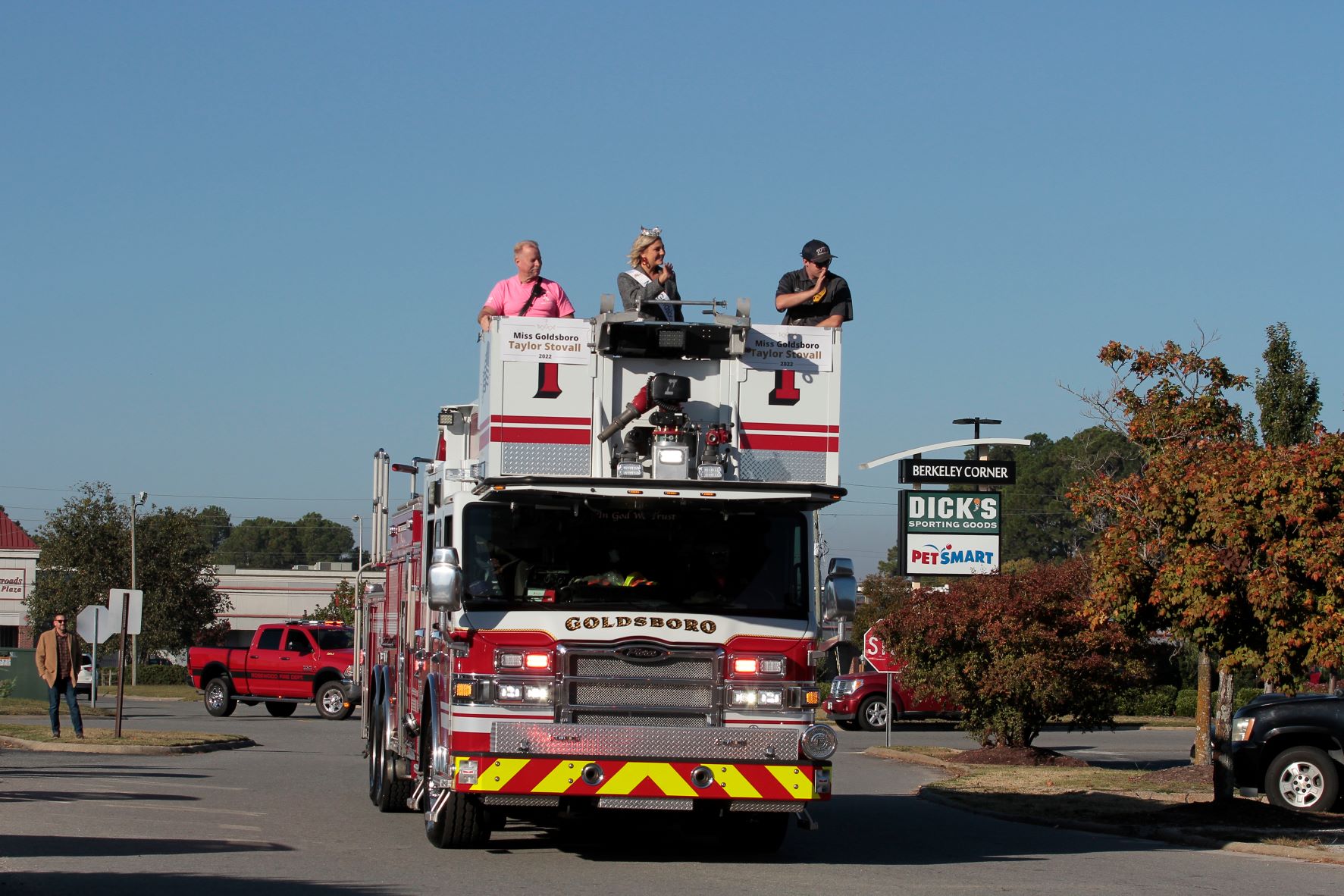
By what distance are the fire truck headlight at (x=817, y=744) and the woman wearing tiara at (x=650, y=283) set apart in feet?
10.1

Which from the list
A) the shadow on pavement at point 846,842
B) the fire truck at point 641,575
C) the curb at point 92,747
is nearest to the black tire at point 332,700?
the curb at point 92,747

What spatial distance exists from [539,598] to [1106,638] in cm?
1426

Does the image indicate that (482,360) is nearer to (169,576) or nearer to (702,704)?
(702,704)

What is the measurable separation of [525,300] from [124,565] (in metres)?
53.6

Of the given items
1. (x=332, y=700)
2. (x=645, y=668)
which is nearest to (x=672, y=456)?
(x=645, y=668)

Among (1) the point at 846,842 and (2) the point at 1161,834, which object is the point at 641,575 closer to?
(1) the point at 846,842

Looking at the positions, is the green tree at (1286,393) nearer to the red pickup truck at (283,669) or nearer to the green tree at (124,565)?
the red pickup truck at (283,669)

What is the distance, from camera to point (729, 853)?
1250 cm

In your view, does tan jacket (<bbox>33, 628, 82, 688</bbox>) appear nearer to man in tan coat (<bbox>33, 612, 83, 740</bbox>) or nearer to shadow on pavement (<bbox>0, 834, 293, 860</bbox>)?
man in tan coat (<bbox>33, 612, 83, 740</bbox>)

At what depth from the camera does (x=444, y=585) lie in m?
10.8

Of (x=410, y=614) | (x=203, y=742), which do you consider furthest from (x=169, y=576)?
(x=410, y=614)

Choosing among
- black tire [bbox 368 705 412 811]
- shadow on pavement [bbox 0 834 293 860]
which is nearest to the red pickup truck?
black tire [bbox 368 705 412 811]

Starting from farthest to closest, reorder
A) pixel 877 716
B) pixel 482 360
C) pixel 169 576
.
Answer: pixel 169 576
pixel 877 716
pixel 482 360

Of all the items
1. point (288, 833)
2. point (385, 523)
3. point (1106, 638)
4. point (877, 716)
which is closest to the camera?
point (288, 833)
